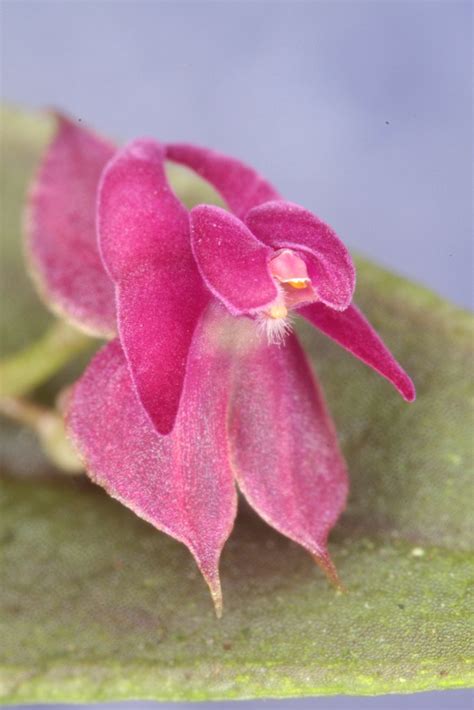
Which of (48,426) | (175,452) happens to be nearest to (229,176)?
(175,452)

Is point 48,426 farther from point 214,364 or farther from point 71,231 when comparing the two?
point 214,364

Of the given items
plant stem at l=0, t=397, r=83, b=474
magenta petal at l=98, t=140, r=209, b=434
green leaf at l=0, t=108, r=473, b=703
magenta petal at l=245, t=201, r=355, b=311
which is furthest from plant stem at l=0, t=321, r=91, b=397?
magenta petal at l=245, t=201, r=355, b=311


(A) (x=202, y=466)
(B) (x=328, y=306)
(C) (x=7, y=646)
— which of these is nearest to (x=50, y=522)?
(C) (x=7, y=646)

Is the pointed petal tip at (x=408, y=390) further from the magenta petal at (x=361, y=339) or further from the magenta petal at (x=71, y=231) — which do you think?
the magenta petal at (x=71, y=231)

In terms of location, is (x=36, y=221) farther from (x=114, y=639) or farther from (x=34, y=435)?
(x=114, y=639)

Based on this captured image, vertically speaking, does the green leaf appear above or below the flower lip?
below

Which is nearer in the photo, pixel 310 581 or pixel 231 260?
pixel 231 260

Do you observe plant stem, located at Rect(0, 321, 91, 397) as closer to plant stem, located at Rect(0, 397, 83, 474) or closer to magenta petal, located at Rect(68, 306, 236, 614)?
plant stem, located at Rect(0, 397, 83, 474)
